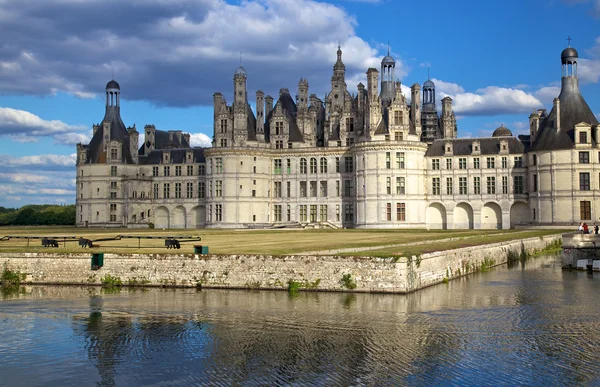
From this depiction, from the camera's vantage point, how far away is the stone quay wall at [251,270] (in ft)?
96.6

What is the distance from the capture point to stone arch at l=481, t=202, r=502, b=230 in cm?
7156

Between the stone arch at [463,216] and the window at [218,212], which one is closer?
the stone arch at [463,216]

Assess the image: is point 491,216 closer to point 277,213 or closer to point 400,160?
point 400,160

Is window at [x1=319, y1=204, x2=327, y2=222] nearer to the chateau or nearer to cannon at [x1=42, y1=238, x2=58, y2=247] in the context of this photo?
the chateau

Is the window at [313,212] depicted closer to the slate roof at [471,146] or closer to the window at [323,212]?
the window at [323,212]

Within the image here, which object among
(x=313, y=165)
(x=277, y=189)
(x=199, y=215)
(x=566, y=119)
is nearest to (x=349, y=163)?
(x=313, y=165)

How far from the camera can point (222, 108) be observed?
76750 mm

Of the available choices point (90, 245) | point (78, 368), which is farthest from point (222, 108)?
point (78, 368)

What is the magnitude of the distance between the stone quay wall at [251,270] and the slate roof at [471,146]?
36509 mm

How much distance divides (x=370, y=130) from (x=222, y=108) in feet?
55.6

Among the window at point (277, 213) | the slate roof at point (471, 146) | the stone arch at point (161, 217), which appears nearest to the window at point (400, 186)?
the slate roof at point (471, 146)

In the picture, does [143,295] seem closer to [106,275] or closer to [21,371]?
[106,275]

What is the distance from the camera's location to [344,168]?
246 ft

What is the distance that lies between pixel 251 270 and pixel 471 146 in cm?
4637
